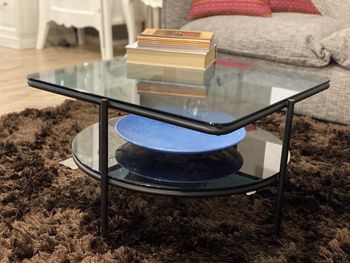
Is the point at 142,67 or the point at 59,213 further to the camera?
the point at 142,67

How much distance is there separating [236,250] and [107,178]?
0.35 m

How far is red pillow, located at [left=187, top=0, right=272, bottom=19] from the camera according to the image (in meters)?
2.47

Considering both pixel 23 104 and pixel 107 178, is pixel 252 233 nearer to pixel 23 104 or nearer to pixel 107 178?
pixel 107 178

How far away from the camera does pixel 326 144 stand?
1900mm

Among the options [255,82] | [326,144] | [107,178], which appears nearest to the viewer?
[107,178]

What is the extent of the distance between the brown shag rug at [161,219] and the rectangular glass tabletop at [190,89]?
320 mm

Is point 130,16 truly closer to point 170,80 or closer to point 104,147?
point 170,80

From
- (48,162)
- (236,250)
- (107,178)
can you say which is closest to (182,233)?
(236,250)

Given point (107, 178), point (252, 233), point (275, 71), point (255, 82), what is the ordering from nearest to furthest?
point (107, 178)
point (252, 233)
point (255, 82)
point (275, 71)

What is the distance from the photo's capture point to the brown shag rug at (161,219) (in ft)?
3.89

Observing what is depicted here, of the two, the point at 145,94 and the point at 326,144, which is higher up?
the point at 145,94

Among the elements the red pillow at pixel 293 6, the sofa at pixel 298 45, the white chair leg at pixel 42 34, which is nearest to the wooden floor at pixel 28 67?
the white chair leg at pixel 42 34

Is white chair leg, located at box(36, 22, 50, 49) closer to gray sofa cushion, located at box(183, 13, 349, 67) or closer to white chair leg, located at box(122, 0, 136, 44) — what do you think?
white chair leg, located at box(122, 0, 136, 44)

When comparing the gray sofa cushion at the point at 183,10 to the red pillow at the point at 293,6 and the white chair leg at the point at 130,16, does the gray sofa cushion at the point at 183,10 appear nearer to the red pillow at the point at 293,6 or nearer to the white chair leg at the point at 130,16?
the red pillow at the point at 293,6
